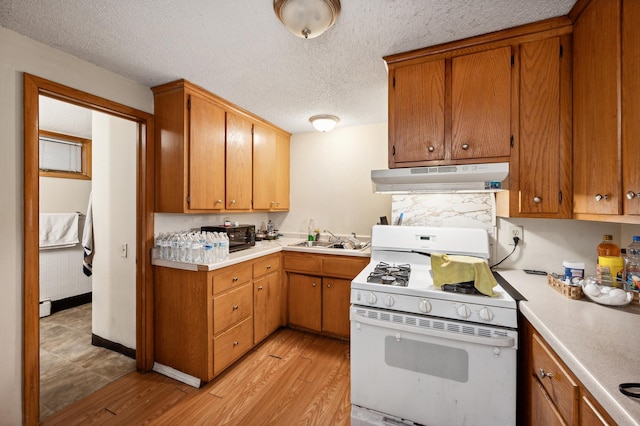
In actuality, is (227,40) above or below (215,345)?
above

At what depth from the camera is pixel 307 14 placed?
4.17 feet

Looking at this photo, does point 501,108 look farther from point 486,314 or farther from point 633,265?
point 486,314

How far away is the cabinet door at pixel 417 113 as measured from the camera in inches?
69.1

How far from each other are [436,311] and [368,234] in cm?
177

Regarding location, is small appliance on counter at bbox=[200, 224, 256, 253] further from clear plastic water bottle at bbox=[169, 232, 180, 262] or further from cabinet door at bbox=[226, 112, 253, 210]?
clear plastic water bottle at bbox=[169, 232, 180, 262]

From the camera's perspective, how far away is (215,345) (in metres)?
2.07

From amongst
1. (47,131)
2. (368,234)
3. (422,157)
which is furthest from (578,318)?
(47,131)

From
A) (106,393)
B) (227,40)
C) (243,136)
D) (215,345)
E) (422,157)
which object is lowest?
(106,393)

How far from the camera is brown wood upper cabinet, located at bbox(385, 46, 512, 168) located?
1.62 m

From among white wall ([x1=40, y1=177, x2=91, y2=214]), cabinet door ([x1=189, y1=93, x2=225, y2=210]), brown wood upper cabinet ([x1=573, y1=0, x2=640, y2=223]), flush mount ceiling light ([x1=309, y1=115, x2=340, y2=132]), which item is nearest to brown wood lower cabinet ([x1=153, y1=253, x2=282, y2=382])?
cabinet door ([x1=189, y1=93, x2=225, y2=210])

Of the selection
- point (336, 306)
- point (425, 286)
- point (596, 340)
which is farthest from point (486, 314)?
point (336, 306)

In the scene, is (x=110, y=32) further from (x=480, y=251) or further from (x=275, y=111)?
(x=480, y=251)

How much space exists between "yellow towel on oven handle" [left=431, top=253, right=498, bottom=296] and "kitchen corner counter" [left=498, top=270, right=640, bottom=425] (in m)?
0.16

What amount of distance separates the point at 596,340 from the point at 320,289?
83.0 inches
